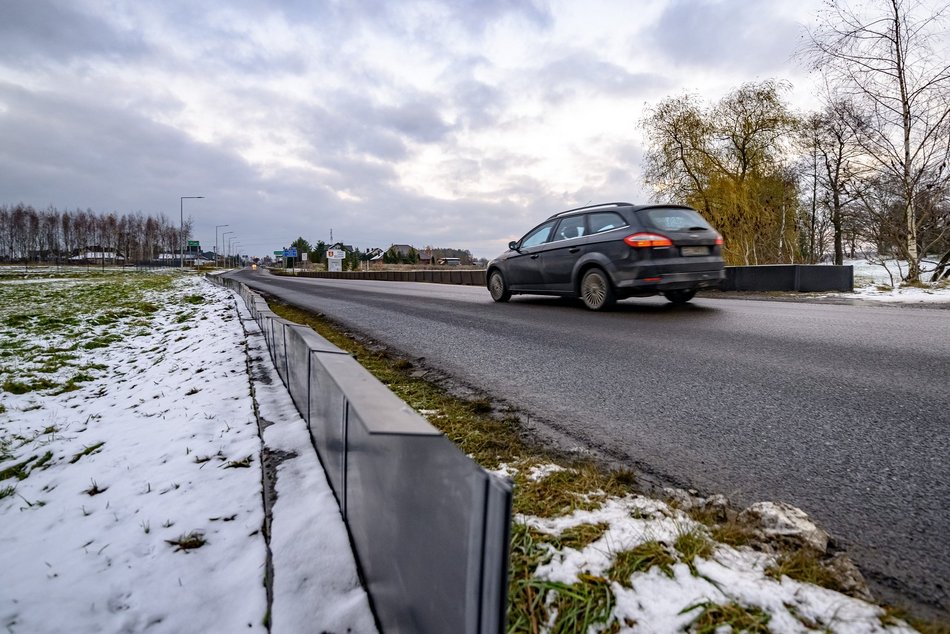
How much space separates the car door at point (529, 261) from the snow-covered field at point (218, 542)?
18.1 feet

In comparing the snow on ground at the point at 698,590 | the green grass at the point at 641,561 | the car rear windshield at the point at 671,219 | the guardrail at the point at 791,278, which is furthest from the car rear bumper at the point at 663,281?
the green grass at the point at 641,561

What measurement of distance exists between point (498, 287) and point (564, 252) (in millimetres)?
2105

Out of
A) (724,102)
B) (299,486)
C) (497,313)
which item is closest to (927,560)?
(299,486)

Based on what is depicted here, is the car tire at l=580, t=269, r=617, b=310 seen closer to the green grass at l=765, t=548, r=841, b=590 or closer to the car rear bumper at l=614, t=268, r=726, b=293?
the car rear bumper at l=614, t=268, r=726, b=293

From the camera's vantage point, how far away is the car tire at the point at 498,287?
30.8 ft

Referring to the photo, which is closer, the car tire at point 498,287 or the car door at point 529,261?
the car door at point 529,261

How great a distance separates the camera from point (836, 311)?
667 cm

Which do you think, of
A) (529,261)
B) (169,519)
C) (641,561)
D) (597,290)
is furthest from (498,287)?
(641,561)

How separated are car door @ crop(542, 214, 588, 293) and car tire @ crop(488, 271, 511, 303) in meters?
1.26

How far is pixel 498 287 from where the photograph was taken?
9.62 meters

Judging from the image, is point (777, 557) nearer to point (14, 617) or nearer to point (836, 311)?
point (14, 617)

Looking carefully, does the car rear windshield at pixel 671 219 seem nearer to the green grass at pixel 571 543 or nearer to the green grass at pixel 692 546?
the green grass at pixel 571 543

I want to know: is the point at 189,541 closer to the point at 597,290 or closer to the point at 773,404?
the point at 773,404

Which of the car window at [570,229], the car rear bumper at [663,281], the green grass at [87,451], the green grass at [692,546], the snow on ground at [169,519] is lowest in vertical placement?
the green grass at [87,451]
